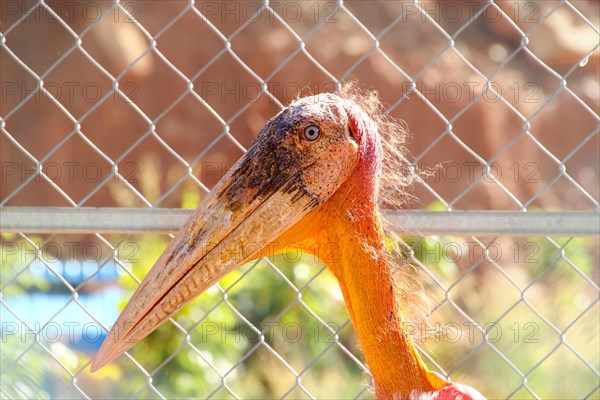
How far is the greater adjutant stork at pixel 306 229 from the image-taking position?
1.74 m

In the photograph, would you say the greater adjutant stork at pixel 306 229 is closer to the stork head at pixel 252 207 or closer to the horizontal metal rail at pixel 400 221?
the stork head at pixel 252 207

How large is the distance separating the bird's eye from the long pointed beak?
0.07 m

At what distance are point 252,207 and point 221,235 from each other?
9 cm

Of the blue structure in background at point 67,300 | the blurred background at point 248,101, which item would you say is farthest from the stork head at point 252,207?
the blurred background at point 248,101

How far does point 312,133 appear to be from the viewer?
175cm

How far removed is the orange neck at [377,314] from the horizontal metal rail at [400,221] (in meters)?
0.18

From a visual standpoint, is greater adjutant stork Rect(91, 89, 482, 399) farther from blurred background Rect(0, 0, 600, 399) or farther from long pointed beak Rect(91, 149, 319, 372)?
blurred background Rect(0, 0, 600, 399)

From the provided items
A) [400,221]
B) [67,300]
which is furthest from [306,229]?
[67,300]

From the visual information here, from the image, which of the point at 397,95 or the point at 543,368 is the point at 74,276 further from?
the point at 543,368

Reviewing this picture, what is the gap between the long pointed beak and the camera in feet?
5.71

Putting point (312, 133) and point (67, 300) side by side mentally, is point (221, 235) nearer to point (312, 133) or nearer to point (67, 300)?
point (312, 133)

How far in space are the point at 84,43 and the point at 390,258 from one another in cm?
490

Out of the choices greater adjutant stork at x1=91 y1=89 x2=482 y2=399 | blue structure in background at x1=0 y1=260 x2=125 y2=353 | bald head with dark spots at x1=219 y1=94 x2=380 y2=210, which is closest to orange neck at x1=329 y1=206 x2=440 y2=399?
greater adjutant stork at x1=91 y1=89 x2=482 y2=399

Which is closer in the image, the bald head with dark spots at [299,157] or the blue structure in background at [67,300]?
the bald head with dark spots at [299,157]
